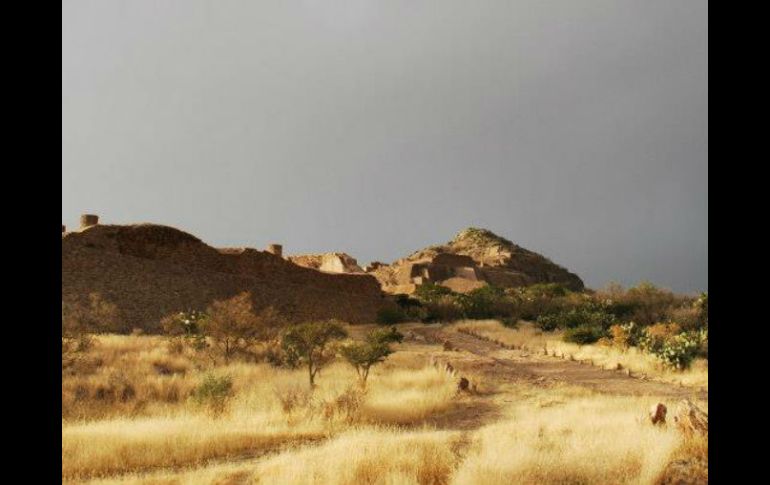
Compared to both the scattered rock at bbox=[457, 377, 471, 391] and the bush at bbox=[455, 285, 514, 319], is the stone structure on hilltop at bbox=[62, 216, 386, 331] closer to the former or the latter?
the bush at bbox=[455, 285, 514, 319]

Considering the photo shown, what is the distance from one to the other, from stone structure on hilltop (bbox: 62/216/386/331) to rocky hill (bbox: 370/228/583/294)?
1903cm

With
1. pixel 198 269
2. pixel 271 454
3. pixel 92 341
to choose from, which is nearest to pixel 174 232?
pixel 198 269

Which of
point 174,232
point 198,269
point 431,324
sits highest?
point 174,232

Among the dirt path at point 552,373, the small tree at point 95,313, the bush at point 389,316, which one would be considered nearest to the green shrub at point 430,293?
the bush at point 389,316

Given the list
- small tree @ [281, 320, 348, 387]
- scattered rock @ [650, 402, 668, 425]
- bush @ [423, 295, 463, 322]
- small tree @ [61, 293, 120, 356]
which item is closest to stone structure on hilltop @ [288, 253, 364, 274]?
bush @ [423, 295, 463, 322]

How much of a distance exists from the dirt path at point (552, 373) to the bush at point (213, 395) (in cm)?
741

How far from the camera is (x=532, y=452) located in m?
6.79

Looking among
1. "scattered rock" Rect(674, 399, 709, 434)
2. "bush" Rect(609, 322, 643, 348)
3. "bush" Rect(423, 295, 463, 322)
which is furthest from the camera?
"bush" Rect(423, 295, 463, 322)

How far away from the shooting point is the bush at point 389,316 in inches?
1353

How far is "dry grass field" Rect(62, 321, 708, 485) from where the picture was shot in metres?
6.41

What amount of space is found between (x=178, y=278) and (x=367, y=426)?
21237 millimetres

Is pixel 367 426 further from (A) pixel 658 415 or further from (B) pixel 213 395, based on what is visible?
(A) pixel 658 415
